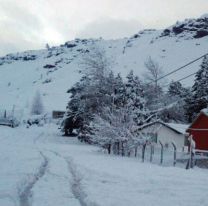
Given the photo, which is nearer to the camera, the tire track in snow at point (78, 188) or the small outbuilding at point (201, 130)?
the tire track in snow at point (78, 188)

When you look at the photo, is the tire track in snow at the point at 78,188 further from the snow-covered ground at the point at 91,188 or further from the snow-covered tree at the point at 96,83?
the snow-covered tree at the point at 96,83

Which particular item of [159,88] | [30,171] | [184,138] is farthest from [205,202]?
[159,88]

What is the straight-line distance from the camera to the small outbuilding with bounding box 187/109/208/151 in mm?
41375

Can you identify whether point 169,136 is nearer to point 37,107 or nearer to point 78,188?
point 78,188

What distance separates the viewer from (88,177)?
16.2 meters

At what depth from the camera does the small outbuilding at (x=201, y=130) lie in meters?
41.4

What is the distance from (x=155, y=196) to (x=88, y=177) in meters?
4.14

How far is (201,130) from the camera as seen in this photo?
4197 cm

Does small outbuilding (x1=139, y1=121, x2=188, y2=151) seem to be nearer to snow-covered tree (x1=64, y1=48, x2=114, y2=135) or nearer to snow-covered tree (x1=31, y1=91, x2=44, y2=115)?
snow-covered tree (x1=64, y1=48, x2=114, y2=135)

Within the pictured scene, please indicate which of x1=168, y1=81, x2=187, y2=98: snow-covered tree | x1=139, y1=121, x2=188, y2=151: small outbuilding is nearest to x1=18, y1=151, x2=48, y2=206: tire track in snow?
x1=139, y1=121, x2=188, y2=151: small outbuilding

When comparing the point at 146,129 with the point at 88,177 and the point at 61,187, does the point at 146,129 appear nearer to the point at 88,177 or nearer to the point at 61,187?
the point at 88,177

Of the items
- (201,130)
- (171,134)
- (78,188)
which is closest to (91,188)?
(78,188)

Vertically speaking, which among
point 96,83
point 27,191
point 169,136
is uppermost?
point 96,83

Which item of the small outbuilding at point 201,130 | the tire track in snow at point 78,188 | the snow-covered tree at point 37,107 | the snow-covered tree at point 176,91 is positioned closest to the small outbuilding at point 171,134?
the small outbuilding at point 201,130
